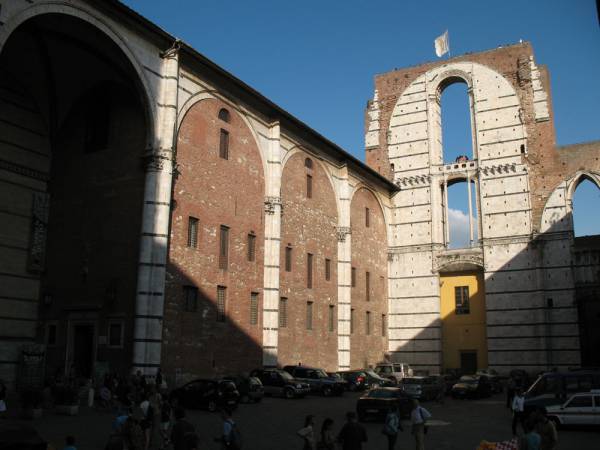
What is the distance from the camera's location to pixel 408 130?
4481cm

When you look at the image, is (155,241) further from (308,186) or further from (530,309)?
(530,309)

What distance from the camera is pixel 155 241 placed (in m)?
23.2

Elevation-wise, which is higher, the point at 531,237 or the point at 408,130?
the point at 408,130

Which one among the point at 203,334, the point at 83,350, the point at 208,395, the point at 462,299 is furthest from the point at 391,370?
the point at 83,350

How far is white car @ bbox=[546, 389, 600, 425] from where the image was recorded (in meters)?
17.8

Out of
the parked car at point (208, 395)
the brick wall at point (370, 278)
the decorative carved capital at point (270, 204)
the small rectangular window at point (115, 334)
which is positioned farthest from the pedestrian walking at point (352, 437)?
the brick wall at point (370, 278)

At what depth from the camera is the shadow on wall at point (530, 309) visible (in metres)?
37.0

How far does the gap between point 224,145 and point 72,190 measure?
7041 millimetres

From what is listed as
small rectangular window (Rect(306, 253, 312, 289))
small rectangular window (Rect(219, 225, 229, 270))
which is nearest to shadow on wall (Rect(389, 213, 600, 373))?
small rectangular window (Rect(306, 253, 312, 289))

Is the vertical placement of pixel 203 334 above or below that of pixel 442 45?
below

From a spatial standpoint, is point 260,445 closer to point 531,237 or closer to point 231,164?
point 231,164

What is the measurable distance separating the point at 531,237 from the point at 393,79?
630 inches

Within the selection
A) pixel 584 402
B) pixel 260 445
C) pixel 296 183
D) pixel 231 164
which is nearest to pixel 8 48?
pixel 231 164

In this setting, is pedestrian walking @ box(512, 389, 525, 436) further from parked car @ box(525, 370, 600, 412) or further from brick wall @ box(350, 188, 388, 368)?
brick wall @ box(350, 188, 388, 368)
